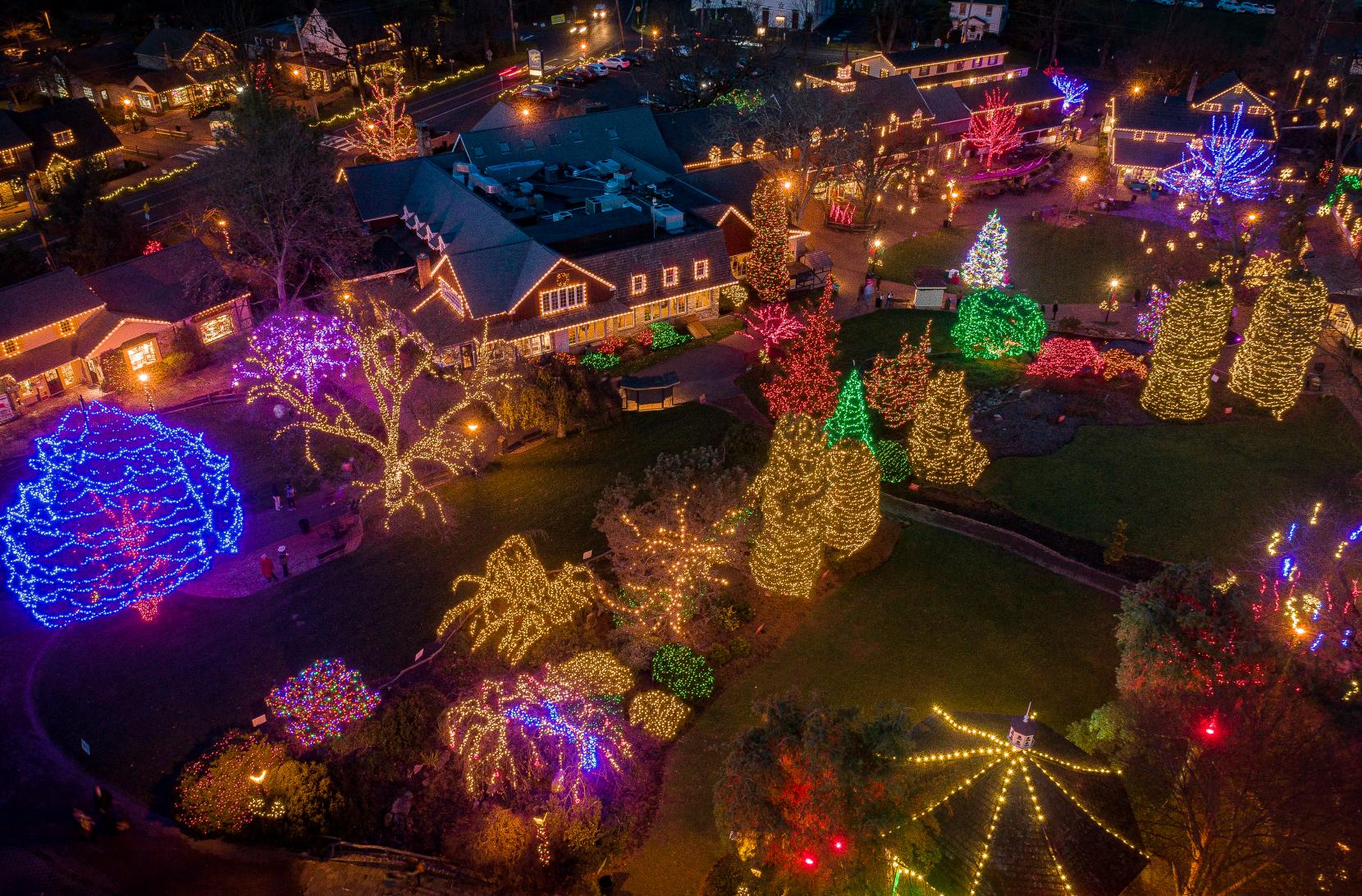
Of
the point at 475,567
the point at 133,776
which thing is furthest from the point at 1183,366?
the point at 133,776

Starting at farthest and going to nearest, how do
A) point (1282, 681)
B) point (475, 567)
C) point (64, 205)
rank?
point (64, 205)
point (475, 567)
point (1282, 681)

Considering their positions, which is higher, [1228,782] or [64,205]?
[64,205]

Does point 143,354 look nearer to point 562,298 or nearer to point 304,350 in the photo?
point 304,350

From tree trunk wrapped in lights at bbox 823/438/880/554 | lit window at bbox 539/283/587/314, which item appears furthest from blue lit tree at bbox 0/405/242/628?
tree trunk wrapped in lights at bbox 823/438/880/554

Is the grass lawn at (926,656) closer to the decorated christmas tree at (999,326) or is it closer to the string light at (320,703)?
the string light at (320,703)

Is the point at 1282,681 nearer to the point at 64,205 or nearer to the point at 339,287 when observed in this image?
the point at 339,287

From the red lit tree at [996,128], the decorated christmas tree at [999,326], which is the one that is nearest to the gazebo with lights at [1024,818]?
the decorated christmas tree at [999,326]
